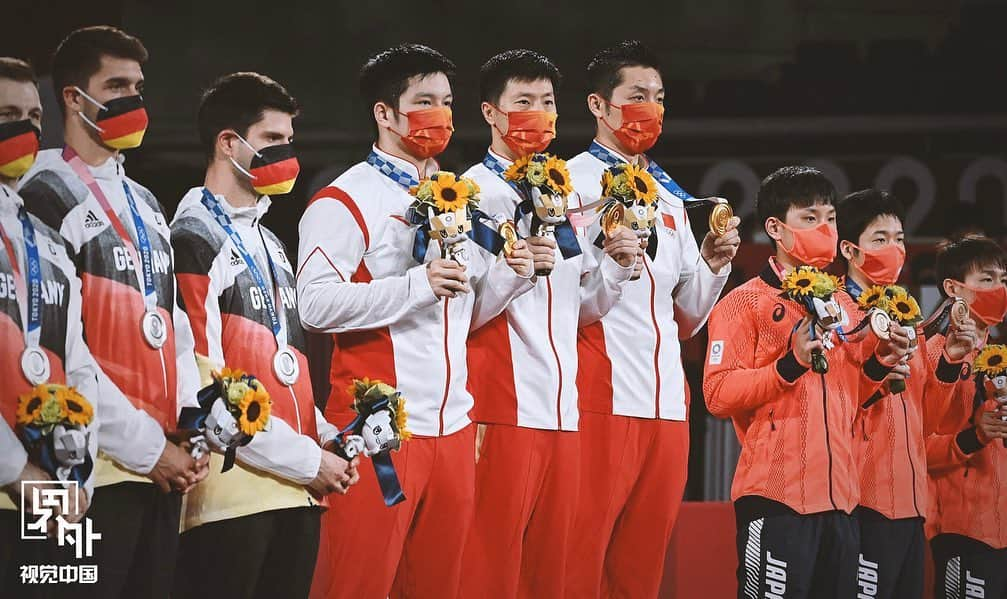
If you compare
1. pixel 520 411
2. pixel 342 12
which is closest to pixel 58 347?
pixel 520 411

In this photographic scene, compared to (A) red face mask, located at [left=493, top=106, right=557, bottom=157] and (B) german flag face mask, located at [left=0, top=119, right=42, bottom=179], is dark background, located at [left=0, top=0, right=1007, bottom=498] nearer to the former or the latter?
(A) red face mask, located at [left=493, top=106, right=557, bottom=157]

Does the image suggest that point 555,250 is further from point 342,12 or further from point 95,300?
point 342,12

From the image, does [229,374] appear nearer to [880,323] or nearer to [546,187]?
[546,187]

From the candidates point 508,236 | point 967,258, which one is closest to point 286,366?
point 508,236

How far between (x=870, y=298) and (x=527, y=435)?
49.9 inches

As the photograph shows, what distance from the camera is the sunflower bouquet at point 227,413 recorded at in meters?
2.76

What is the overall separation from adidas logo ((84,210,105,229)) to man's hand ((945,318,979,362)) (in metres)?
2.96

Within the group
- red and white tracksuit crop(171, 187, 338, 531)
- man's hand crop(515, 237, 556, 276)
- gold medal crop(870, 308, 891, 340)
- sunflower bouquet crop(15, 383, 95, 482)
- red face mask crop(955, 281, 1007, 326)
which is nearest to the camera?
sunflower bouquet crop(15, 383, 95, 482)

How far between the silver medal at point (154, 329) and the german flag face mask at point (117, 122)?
0.38 meters

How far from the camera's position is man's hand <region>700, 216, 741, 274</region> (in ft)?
12.9

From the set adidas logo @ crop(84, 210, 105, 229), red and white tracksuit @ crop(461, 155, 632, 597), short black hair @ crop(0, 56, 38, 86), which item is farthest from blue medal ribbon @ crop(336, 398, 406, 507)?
short black hair @ crop(0, 56, 38, 86)

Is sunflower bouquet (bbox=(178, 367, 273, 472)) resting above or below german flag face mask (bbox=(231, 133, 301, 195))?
below

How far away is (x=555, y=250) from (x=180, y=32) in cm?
490

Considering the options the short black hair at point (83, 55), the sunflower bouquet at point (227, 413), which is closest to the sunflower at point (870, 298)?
the sunflower bouquet at point (227, 413)
